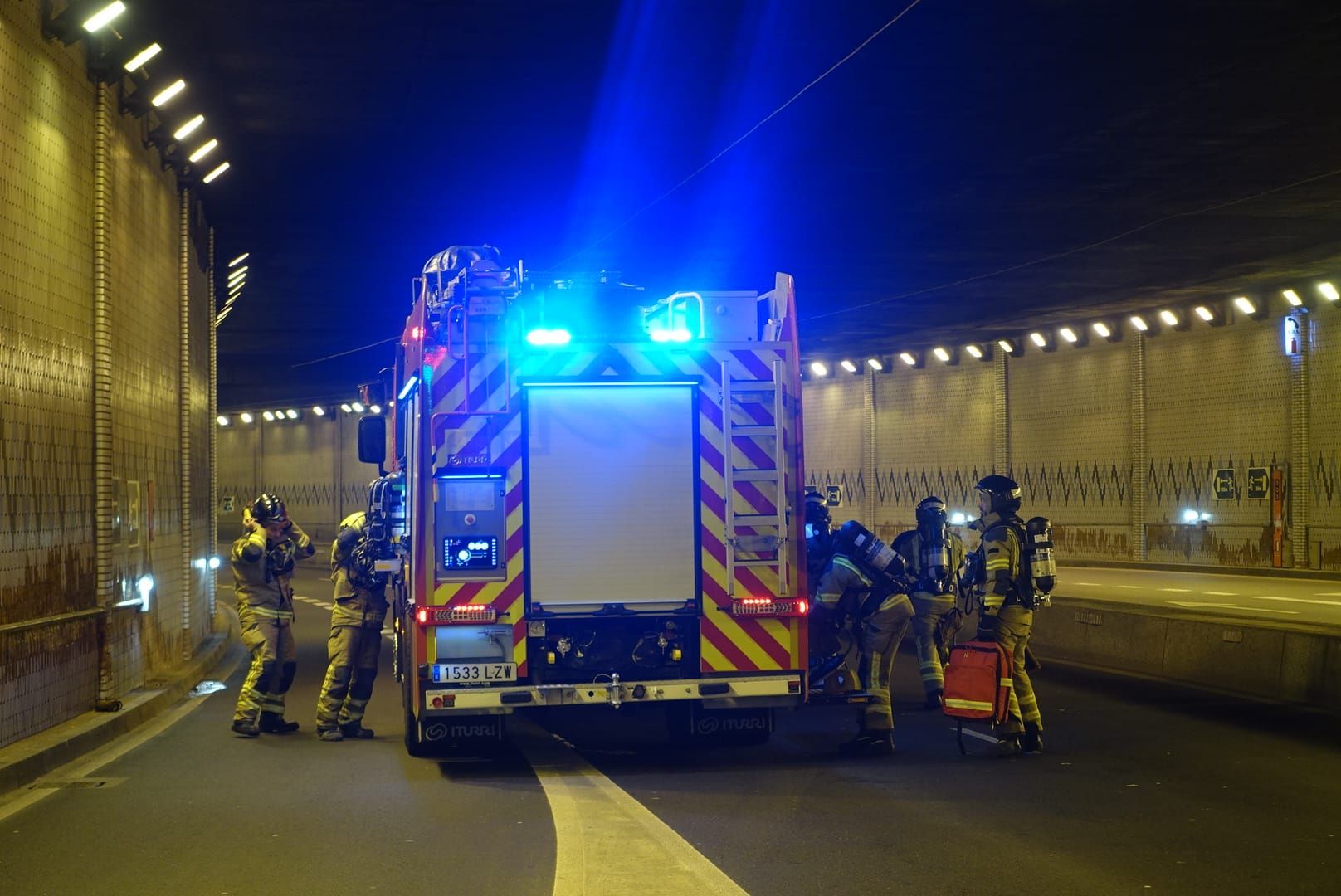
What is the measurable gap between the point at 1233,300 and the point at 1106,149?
15567 mm

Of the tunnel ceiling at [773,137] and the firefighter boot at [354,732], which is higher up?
the tunnel ceiling at [773,137]

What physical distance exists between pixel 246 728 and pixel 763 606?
4.68 meters

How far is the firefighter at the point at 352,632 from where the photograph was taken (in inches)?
454

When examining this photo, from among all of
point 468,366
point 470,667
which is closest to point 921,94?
point 468,366

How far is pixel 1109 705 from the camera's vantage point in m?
13.1

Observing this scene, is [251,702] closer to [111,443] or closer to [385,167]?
[111,443]

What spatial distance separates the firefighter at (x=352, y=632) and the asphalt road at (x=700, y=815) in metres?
0.31

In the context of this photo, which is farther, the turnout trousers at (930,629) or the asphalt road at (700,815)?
the turnout trousers at (930,629)

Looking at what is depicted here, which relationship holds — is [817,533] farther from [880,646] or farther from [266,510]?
[266,510]

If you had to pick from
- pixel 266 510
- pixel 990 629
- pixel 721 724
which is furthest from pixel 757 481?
pixel 266 510

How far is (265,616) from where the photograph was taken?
12.1 metres

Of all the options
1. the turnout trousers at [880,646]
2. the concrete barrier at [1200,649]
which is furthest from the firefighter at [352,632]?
the concrete barrier at [1200,649]

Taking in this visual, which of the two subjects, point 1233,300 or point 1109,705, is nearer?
A: point 1109,705

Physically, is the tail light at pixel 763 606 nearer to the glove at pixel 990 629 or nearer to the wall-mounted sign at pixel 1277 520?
the glove at pixel 990 629
